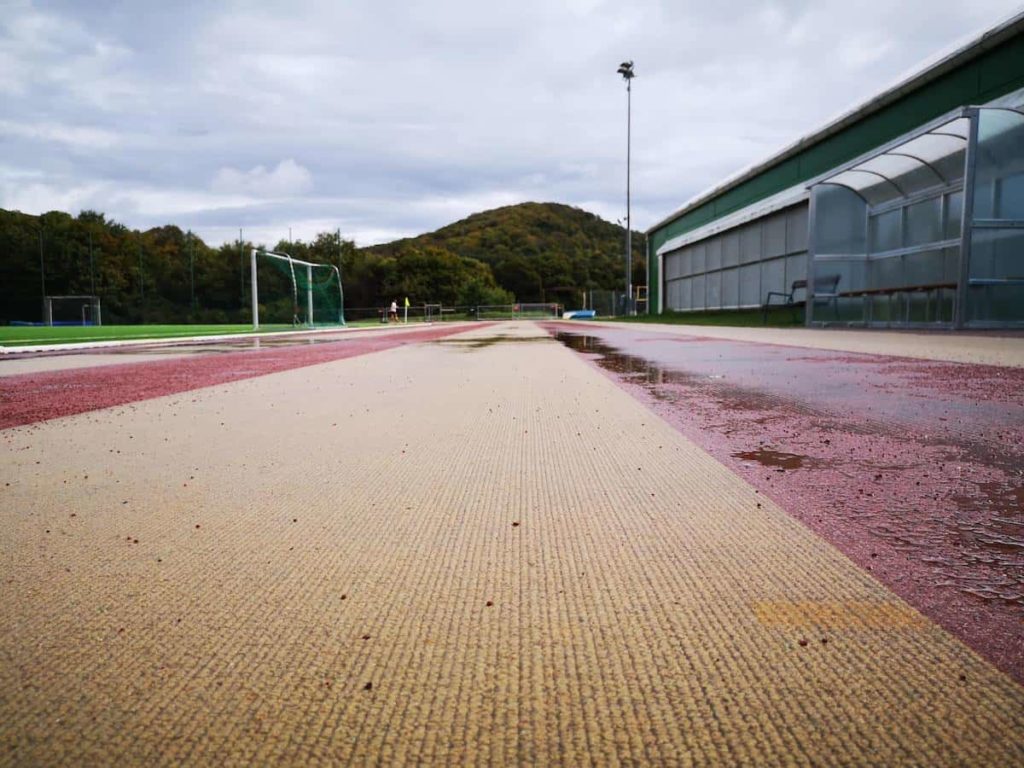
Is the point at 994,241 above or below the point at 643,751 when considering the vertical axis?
above

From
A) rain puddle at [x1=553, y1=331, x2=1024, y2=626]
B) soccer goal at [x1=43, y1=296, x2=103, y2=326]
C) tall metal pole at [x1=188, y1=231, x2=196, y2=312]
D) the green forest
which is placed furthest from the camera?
tall metal pole at [x1=188, y1=231, x2=196, y2=312]

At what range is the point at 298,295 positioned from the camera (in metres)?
47.5

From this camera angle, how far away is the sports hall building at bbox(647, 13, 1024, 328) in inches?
519

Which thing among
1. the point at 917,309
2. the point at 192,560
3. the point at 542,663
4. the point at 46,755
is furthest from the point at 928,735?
the point at 917,309

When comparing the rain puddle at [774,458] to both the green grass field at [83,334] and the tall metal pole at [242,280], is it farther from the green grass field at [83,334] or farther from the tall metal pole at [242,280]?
the tall metal pole at [242,280]

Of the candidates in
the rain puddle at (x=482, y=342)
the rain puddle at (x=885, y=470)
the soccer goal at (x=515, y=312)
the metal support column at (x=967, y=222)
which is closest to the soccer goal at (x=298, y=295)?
the soccer goal at (x=515, y=312)

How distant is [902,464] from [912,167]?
1648 cm

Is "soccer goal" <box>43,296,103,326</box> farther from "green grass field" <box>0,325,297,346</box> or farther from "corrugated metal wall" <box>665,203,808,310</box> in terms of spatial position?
"corrugated metal wall" <box>665,203,808,310</box>

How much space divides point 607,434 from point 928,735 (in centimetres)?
262

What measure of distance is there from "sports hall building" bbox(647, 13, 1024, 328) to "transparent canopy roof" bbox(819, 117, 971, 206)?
0.10 ft

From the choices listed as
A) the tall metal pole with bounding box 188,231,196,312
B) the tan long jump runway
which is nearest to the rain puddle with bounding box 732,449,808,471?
the tan long jump runway

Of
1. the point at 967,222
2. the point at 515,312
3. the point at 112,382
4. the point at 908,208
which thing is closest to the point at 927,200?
the point at 908,208

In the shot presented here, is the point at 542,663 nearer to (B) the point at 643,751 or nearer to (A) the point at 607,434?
(B) the point at 643,751

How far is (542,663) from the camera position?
1268 mm
